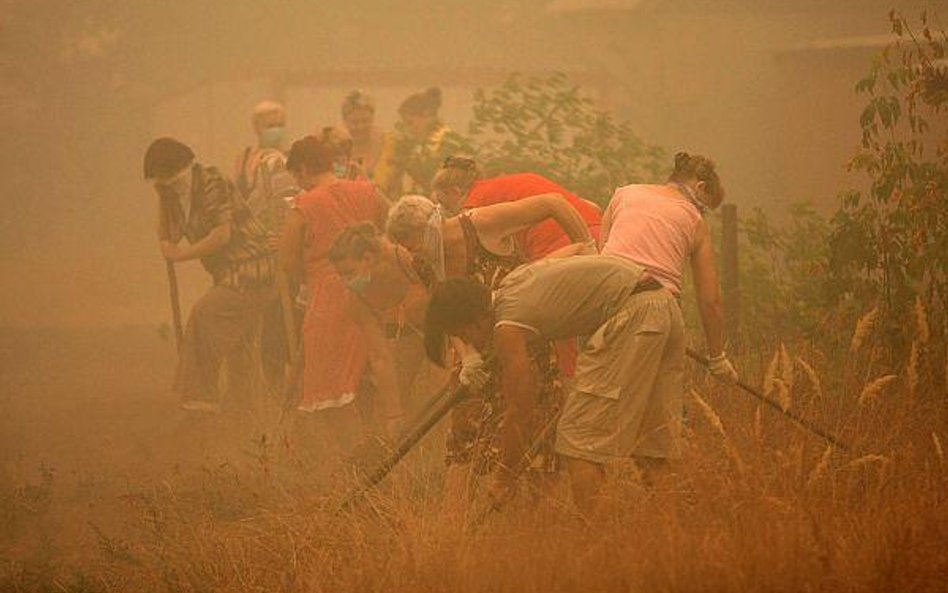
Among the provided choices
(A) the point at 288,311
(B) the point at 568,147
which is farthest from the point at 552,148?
(A) the point at 288,311

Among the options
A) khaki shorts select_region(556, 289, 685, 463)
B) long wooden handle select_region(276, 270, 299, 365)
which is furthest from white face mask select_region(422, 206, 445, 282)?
long wooden handle select_region(276, 270, 299, 365)

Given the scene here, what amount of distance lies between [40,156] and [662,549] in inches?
930

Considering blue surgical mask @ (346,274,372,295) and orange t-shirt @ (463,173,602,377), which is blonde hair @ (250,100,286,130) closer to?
blue surgical mask @ (346,274,372,295)

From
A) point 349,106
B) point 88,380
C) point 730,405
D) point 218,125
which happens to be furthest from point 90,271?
point 730,405

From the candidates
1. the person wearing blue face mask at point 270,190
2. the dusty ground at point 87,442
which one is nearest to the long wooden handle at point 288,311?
the person wearing blue face mask at point 270,190

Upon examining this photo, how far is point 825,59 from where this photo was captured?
18969 millimetres

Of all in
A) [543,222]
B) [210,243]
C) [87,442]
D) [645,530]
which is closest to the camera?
[645,530]

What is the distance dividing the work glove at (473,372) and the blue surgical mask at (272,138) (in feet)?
14.0

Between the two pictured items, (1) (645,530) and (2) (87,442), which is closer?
(1) (645,530)

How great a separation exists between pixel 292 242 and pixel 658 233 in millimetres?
2728

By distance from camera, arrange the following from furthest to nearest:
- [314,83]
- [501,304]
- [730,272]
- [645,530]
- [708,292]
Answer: [314,83], [730,272], [708,292], [501,304], [645,530]

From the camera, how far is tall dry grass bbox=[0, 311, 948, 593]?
17.2 feet

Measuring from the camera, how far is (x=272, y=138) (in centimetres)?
984

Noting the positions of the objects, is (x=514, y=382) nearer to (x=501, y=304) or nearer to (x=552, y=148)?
(x=501, y=304)
